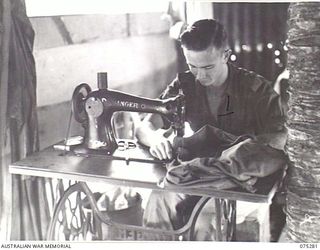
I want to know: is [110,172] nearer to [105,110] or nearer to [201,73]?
[105,110]

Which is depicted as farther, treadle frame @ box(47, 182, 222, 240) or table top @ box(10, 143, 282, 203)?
treadle frame @ box(47, 182, 222, 240)

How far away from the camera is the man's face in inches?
47.9

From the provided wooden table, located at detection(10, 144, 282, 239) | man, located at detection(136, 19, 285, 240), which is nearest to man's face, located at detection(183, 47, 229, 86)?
man, located at detection(136, 19, 285, 240)

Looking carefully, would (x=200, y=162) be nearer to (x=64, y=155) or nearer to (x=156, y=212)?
(x=156, y=212)

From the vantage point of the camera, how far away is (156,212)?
1.30 meters

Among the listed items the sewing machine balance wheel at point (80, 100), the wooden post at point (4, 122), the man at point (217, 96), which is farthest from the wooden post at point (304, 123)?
the wooden post at point (4, 122)

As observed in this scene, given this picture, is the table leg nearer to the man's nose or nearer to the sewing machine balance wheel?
the man's nose

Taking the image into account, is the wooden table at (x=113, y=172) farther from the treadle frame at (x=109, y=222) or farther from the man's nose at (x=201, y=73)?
the man's nose at (x=201, y=73)

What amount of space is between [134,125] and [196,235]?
1.13ft

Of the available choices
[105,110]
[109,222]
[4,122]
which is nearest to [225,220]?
[109,222]

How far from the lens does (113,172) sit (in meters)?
1.20

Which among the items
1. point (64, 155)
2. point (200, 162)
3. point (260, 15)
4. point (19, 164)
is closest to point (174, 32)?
point (260, 15)

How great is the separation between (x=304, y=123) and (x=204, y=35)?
0.33 metres

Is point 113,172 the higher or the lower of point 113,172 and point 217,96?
the lower
